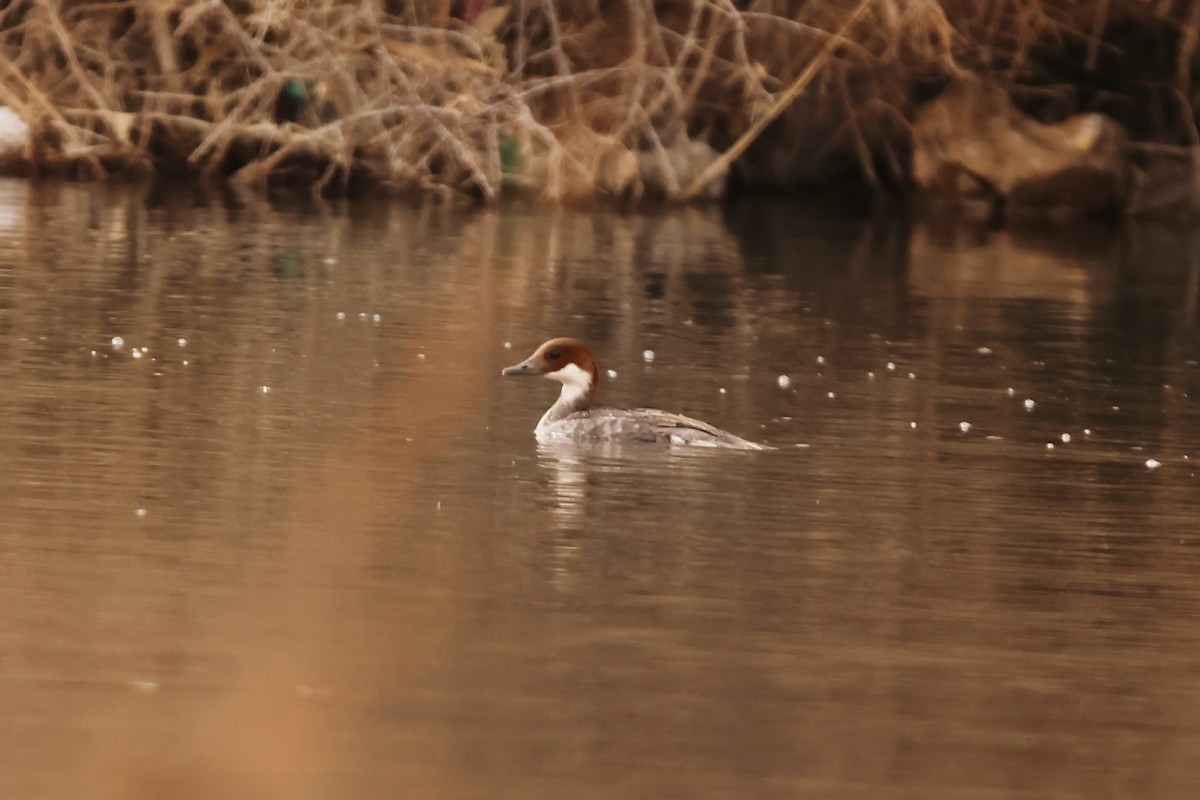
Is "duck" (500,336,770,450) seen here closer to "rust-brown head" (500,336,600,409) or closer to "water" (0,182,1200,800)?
"rust-brown head" (500,336,600,409)

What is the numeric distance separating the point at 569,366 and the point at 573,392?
0.46ft

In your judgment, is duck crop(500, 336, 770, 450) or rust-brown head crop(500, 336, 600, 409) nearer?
duck crop(500, 336, 770, 450)

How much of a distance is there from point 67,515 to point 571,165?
16968 mm

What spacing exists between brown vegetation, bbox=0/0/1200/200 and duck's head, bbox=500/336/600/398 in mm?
12609

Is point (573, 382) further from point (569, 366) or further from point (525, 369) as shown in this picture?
point (525, 369)

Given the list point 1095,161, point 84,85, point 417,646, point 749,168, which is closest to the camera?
point 417,646

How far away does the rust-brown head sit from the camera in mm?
10227

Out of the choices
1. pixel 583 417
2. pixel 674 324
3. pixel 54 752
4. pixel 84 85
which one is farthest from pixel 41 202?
pixel 54 752

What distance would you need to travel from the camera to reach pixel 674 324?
1459cm

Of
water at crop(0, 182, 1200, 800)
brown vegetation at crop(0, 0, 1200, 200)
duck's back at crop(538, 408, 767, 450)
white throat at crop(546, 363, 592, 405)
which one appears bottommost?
water at crop(0, 182, 1200, 800)

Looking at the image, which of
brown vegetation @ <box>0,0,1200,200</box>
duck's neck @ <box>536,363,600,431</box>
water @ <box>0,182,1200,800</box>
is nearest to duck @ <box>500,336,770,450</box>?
duck's neck @ <box>536,363,600,431</box>

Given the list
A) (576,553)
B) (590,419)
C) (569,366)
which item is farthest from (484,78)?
(576,553)

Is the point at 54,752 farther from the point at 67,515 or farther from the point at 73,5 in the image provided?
the point at 73,5

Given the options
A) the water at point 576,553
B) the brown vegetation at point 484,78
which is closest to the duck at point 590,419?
the water at point 576,553
